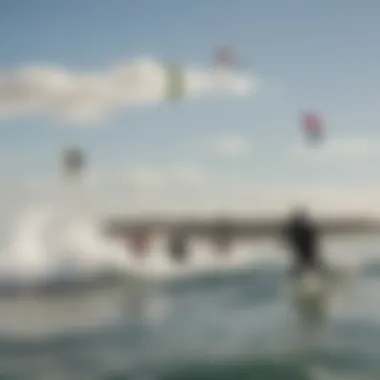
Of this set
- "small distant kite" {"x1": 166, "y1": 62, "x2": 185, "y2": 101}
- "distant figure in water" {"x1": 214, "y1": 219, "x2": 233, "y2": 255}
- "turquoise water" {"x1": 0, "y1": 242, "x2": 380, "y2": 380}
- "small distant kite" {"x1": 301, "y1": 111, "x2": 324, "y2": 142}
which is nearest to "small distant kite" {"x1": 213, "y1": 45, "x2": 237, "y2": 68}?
"small distant kite" {"x1": 166, "y1": 62, "x2": 185, "y2": 101}

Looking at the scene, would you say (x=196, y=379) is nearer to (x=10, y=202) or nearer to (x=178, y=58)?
(x=10, y=202)

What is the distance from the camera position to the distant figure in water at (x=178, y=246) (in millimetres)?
1590

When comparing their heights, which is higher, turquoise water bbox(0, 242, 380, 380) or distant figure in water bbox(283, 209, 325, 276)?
distant figure in water bbox(283, 209, 325, 276)

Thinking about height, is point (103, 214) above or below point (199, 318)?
above

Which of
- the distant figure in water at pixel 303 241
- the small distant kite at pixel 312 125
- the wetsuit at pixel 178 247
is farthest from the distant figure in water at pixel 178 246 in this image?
the small distant kite at pixel 312 125

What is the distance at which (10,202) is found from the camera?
1.62 m

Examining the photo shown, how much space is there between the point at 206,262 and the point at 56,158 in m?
0.39

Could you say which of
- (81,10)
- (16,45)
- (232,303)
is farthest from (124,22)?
(232,303)

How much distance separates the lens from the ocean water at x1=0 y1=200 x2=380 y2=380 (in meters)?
1.52

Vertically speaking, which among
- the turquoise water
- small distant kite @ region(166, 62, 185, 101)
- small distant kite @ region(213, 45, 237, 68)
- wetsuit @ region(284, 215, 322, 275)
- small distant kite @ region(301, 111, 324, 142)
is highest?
small distant kite @ region(213, 45, 237, 68)

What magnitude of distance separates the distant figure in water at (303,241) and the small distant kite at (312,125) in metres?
0.16

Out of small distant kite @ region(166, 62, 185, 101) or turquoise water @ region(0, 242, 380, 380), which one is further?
small distant kite @ region(166, 62, 185, 101)

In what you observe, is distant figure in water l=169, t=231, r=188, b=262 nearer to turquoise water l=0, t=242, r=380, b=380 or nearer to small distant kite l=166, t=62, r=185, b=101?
turquoise water l=0, t=242, r=380, b=380

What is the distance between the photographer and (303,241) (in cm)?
158
